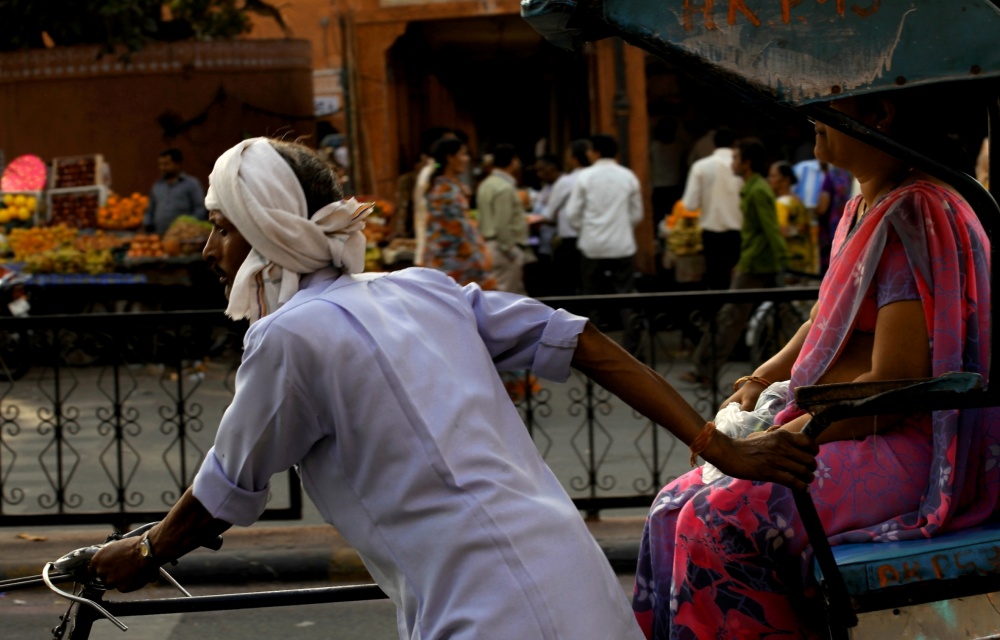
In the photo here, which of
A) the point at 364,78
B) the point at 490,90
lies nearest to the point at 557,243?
the point at 364,78

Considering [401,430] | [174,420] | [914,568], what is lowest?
[174,420]

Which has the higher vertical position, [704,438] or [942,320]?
[942,320]

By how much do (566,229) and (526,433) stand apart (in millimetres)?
10696

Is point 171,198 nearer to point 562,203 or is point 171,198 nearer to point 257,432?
point 562,203

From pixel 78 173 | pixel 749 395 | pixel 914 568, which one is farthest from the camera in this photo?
pixel 78 173

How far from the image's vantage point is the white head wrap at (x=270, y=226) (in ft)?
6.82

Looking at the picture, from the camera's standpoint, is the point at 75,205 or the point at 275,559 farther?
the point at 75,205

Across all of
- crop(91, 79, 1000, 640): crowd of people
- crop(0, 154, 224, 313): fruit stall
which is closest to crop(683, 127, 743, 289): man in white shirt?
crop(0, 154, 224, 313): fruit stall

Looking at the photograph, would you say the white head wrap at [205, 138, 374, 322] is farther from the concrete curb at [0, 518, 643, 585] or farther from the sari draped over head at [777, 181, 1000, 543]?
the concrete curb at [0, 518, 643, 585]

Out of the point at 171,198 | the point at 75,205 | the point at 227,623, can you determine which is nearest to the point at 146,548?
the point at 227,623

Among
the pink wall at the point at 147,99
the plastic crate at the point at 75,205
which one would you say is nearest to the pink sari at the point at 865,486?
the plastic crate at the point at 75,205

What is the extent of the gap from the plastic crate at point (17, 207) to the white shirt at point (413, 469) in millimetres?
12043

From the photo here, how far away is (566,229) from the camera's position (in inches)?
503

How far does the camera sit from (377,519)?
2014mm
